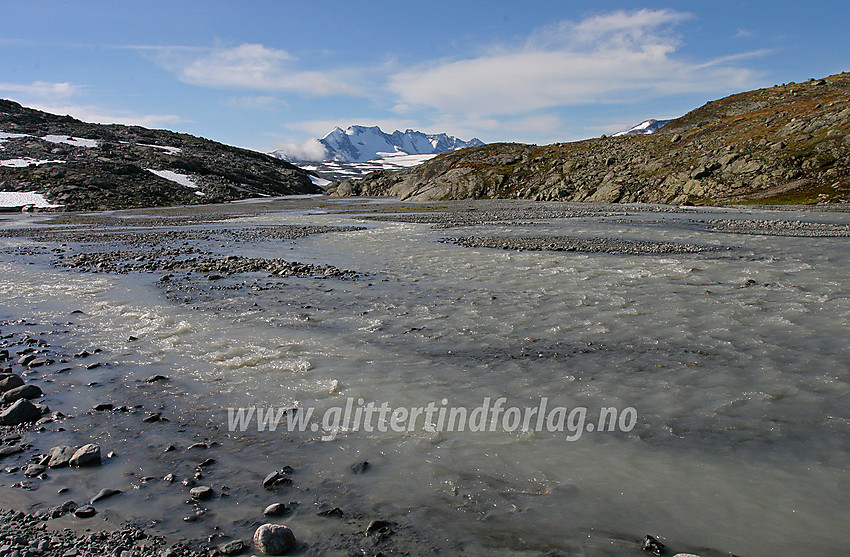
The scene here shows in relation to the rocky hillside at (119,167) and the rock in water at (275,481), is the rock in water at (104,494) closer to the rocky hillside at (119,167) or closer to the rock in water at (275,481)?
the rock in water at (275,481)

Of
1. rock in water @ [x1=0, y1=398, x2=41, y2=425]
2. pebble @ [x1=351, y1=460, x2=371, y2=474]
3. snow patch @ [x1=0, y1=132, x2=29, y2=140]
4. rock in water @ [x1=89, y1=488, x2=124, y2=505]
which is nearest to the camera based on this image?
rock in water @ [x1=89, y1=488, x2=124, y2=505]

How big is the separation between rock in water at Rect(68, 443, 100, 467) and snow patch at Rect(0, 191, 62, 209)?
3589 inches

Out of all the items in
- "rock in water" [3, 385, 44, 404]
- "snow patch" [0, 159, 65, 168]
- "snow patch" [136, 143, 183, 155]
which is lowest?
"rock in water" [3, 385, 44, 404]

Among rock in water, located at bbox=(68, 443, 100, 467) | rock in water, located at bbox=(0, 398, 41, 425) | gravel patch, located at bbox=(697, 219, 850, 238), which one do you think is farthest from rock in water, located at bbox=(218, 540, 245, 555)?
gravel patch, located at bbox=(697, 219, 850, 238)

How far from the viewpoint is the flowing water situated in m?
5.63

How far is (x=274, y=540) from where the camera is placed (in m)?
5.00

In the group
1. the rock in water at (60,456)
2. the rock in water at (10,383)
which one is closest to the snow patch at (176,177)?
the rock in water at (10,383)

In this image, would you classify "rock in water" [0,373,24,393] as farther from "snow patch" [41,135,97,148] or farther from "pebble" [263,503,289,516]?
"snow patch" [41,135,97,148]

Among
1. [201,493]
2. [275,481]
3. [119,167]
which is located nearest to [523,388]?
[275,481]

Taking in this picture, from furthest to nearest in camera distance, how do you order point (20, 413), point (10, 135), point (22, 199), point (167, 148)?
point (167, 148) → point (10, 135) → point (22, 199) → point (20, 413)

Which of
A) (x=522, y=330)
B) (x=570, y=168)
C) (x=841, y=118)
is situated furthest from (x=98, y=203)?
(x=841, y=118)

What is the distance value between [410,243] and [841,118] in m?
73.9

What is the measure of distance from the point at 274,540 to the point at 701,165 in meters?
84.2

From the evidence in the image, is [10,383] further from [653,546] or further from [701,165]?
[701,165]
